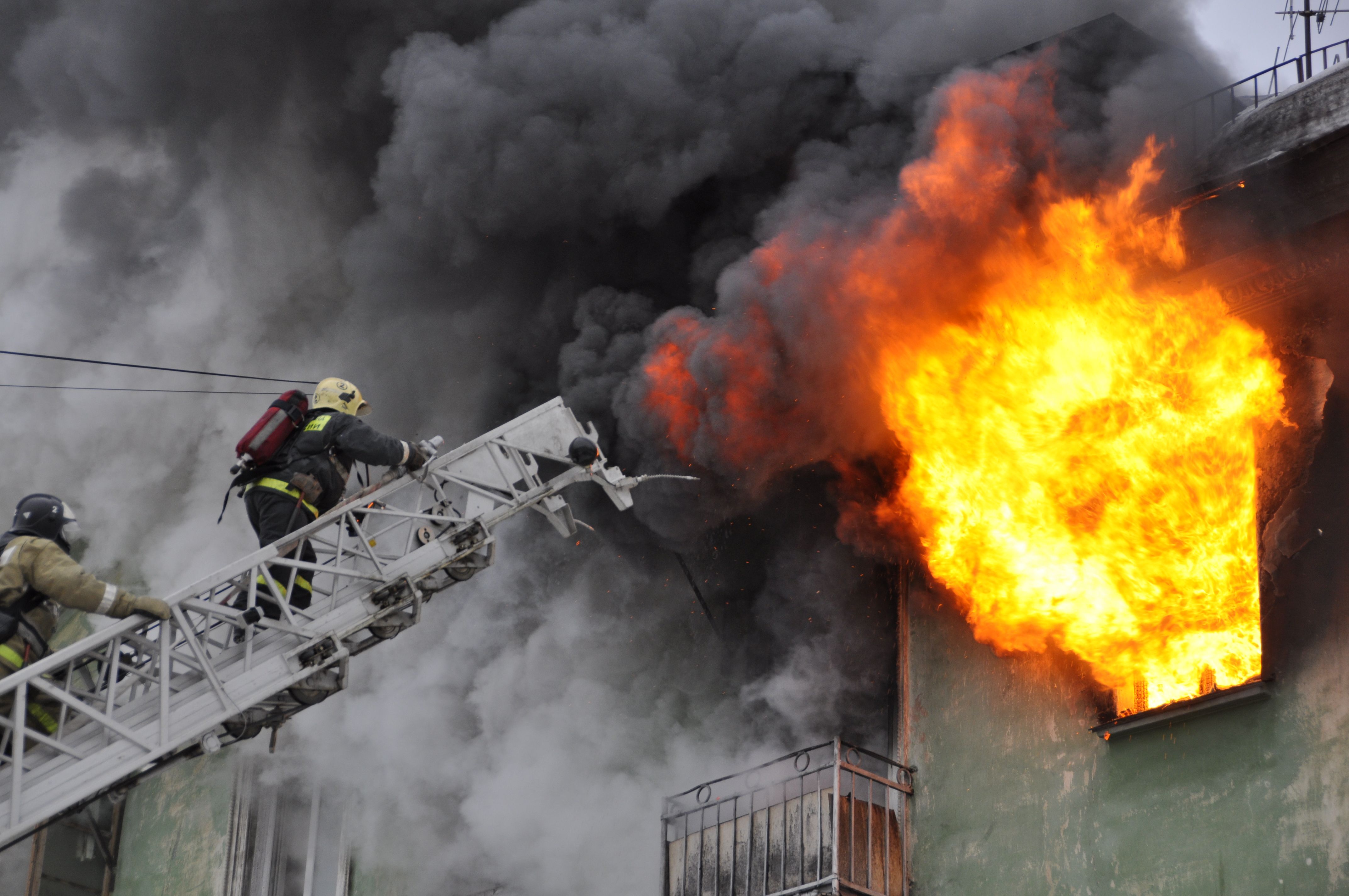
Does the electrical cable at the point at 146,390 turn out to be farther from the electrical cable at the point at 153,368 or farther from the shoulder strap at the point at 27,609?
the shoulder strap at the point at 27,609

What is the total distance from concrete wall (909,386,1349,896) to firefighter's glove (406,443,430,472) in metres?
4.47

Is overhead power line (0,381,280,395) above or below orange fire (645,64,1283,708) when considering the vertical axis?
above

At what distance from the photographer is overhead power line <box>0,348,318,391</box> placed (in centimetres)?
1678

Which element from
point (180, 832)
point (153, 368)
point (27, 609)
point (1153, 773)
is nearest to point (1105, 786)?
point (1153, 773)

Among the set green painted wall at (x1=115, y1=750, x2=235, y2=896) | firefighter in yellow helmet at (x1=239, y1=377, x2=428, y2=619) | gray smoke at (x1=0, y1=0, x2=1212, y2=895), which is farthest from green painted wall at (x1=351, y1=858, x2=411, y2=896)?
firefighter in yellow helmet at (x1=239, y1=377, x2=428, y2=619)

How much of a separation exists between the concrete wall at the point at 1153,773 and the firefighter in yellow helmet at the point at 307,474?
15.3ft

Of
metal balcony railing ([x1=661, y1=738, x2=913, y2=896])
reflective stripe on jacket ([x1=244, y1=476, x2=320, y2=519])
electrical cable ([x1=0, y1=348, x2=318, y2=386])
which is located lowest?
metal balcony railing ([x1=661, y1=738, x2=913, y2=896])

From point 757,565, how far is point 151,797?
7.49 metres

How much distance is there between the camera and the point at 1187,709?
33.8 feet

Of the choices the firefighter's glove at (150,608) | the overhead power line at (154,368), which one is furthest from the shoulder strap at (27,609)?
the overhead power line at (154,368)

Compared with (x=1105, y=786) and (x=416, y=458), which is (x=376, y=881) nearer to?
(x=416, y=458)

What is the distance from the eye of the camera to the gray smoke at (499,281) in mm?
13219

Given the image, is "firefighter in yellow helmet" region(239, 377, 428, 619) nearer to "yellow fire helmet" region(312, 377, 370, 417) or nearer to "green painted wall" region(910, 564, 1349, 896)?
"yellow fire helmet" region(312, 377, 370, 417)

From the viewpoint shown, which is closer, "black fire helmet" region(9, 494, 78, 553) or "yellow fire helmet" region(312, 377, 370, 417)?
"black fire helmet" region(9, 494, 78, 553)
